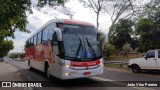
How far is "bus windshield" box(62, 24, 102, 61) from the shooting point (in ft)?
38.7

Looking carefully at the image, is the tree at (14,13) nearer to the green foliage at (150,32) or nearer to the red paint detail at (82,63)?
the red paint detail at (82,63)

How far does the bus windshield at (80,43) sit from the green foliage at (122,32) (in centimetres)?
2824

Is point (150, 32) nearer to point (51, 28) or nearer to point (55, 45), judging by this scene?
point (51, 28)

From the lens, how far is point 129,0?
4050 centimetres

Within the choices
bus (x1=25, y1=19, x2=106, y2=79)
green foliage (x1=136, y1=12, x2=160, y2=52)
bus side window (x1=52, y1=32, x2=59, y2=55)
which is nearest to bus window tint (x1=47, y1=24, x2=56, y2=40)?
bus (x1=25, y1=19, x2=106, y2=79)

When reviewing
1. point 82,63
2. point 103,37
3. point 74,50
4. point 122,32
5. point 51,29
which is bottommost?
point 82,63

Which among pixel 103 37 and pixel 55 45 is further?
pixel 103 37

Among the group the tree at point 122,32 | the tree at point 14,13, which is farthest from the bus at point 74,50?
the tree at point 122,32

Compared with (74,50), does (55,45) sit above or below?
above

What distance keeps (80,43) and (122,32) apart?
3341 cm

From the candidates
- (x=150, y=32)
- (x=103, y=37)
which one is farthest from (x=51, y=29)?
(x=150, y=32)

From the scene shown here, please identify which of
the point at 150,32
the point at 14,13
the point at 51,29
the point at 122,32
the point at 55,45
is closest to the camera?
the point at 14,13

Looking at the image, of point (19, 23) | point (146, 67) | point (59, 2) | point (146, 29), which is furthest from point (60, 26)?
point (146, 29)

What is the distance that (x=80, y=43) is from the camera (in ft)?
39.6
